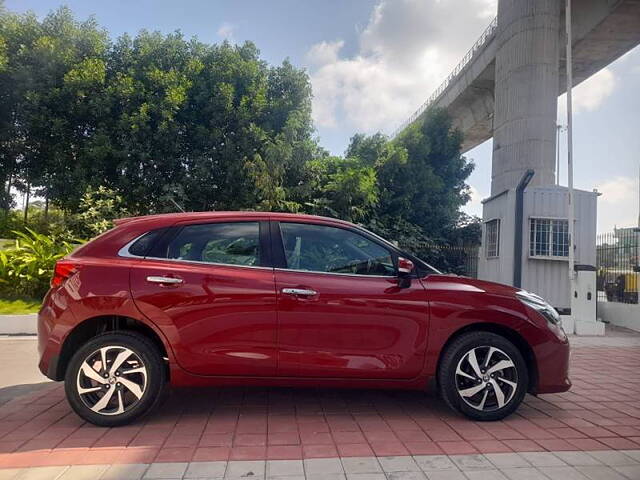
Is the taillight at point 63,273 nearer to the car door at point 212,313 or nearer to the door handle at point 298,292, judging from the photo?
the car door at point 212,313

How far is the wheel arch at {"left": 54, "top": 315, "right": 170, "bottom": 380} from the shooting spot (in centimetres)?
344

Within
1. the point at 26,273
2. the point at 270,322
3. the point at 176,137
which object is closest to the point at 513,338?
the point at 270,322

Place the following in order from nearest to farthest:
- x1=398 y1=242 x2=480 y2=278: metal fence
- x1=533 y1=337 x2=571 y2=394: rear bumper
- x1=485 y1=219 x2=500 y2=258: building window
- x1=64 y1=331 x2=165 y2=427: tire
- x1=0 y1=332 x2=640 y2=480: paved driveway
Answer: x1=0 y1=332 x2=640 y2=480: paved driveway → x1=64 y1=331 x2=165 y2=427: tire → x1=533 y1=337 x2=571 y2=394: rear bumper → x1=485 y1=219 x2=500 y2=258: building window → x1=398 y1=242 x2=480 y2=278: metal fence

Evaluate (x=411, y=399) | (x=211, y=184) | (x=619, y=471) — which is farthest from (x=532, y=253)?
(x=211, y=184)

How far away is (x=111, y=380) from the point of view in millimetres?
3381

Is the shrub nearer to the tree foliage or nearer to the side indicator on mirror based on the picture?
the tree foliage

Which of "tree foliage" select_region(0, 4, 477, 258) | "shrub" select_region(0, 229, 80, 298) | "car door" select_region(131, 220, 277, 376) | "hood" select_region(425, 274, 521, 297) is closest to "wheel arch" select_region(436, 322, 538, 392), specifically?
"hood" select_region(425, 274, 521, 297)

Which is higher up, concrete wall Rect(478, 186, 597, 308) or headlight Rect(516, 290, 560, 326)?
concrete wall Rect(478, 186, 597, 308)

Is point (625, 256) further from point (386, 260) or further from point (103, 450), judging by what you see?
point (103, 450)

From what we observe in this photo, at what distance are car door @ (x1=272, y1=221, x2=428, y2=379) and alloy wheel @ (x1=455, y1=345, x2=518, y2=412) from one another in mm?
377

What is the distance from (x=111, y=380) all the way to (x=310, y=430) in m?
1.58

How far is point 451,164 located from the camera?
58.9 feet

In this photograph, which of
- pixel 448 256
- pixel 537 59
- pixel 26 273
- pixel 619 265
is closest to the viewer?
pixel 26 273

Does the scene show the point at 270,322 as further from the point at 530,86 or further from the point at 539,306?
the point at 530,86
